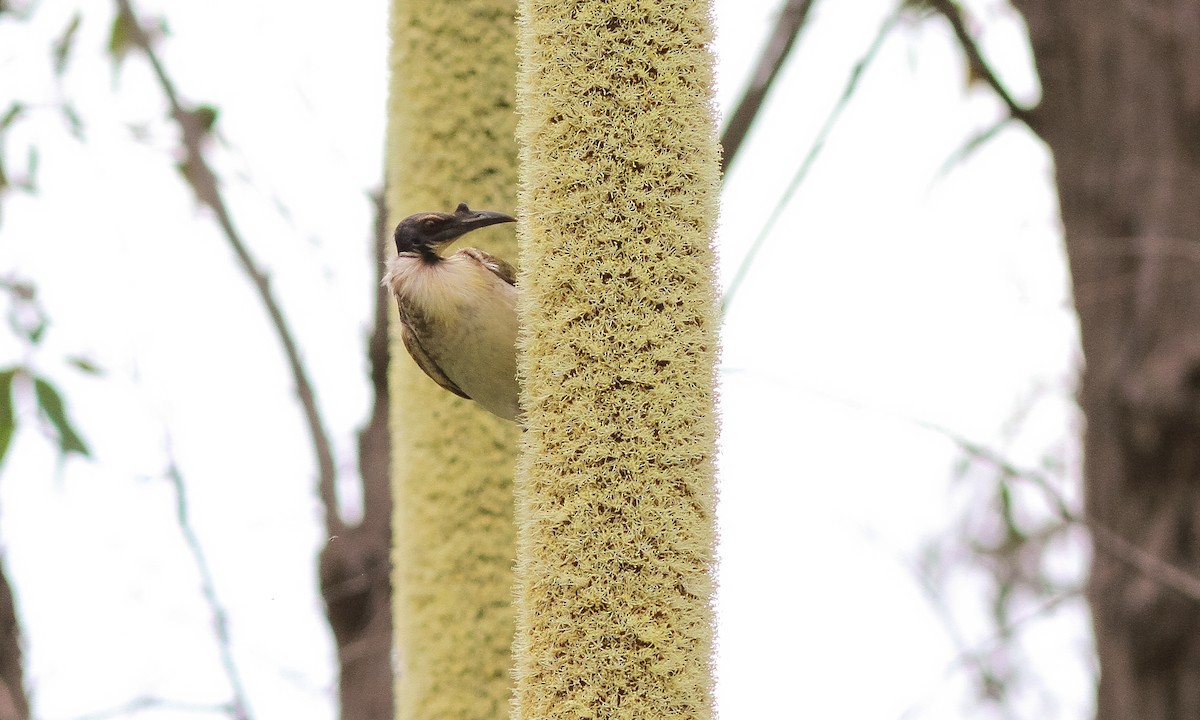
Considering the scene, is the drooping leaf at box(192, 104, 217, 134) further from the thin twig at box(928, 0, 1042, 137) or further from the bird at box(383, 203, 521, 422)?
the thin twig at box(928, 0, 1042, 137)

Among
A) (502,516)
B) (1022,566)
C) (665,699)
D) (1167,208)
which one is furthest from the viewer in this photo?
(1022,566)

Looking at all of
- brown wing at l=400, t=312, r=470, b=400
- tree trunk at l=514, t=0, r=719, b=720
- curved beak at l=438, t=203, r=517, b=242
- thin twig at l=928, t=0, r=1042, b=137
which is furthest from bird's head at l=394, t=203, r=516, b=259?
thin twig at l=928, t=0, r=1042, b=137

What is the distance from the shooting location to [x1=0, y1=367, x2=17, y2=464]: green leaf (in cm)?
248

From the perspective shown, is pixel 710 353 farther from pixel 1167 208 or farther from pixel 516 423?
pixel 1167 208

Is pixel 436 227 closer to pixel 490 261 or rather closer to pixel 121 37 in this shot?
pixel 490 261

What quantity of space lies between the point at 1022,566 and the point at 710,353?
522 centimetres

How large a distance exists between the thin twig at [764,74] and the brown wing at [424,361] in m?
0.62

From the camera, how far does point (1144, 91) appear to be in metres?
3.10

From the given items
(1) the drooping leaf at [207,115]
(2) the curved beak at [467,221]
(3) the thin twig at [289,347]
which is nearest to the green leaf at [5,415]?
(3) the thin twig at [289,347]

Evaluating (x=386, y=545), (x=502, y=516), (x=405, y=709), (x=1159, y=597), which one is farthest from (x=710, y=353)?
(x=1159, y=597)

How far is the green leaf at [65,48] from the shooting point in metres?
3.29

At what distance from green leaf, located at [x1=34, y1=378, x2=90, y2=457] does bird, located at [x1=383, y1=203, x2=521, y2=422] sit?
3.16 ft

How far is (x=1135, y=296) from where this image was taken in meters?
3.02

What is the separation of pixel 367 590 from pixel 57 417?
69 centimetres
